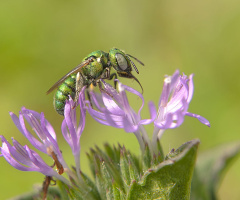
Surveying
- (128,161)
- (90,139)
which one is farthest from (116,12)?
(128,161)

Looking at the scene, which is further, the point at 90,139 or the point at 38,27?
the point at 38,27

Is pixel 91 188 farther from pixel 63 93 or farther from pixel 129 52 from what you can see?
pixel 129 52

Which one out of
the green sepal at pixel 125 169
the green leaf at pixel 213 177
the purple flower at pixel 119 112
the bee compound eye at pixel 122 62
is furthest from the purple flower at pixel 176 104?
the green leaf at pixel 213 177

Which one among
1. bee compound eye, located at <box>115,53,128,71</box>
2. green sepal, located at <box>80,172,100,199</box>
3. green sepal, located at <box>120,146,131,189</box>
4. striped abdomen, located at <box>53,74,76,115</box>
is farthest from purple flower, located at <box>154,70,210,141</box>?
striped abdomen, located at <box>53,74,76,115</box>

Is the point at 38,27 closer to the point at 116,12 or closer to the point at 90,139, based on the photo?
the point at 116,12

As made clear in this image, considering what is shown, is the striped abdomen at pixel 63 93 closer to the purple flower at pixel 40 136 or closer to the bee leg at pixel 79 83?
the bee leg at pixel 79 83

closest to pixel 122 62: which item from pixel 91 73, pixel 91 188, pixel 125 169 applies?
pixel 91 73
